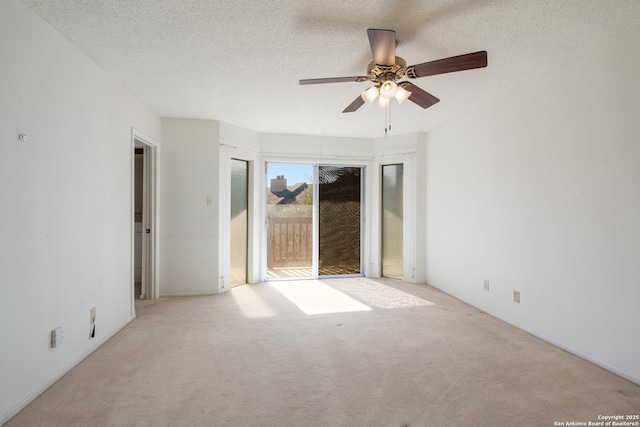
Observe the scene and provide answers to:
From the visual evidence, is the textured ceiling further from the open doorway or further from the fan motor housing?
the open doorway

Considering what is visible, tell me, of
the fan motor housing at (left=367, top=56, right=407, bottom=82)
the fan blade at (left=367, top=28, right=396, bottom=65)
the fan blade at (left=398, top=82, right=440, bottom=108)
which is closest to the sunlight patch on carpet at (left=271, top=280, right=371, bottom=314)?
the fan blade at (left=398, top=82, right=440, bottom=108)

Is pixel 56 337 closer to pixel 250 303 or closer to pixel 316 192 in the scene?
pixel 250 303

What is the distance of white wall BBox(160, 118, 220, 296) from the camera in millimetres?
4207

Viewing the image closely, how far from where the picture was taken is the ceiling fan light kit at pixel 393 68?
1902 millimetres

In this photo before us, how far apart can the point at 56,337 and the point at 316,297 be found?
8.88ft

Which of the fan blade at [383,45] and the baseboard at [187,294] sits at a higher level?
the fan blade at [383,45]

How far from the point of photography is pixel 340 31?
219 cm

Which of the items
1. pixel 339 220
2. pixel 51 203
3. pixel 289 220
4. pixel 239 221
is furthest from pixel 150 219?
pixel 339 220

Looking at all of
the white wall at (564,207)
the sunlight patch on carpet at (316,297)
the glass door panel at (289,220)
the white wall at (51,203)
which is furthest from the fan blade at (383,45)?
the glass door panel at (289,220)

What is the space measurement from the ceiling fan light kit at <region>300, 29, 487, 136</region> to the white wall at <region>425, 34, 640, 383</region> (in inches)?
44.4

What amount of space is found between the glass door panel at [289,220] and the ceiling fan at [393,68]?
2.88 metres

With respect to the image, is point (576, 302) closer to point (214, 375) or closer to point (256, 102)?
point (214, 375)

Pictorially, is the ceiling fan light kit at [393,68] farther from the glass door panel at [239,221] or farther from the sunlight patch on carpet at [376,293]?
the glass door panel at [239,221]

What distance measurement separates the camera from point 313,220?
17.3 feet
